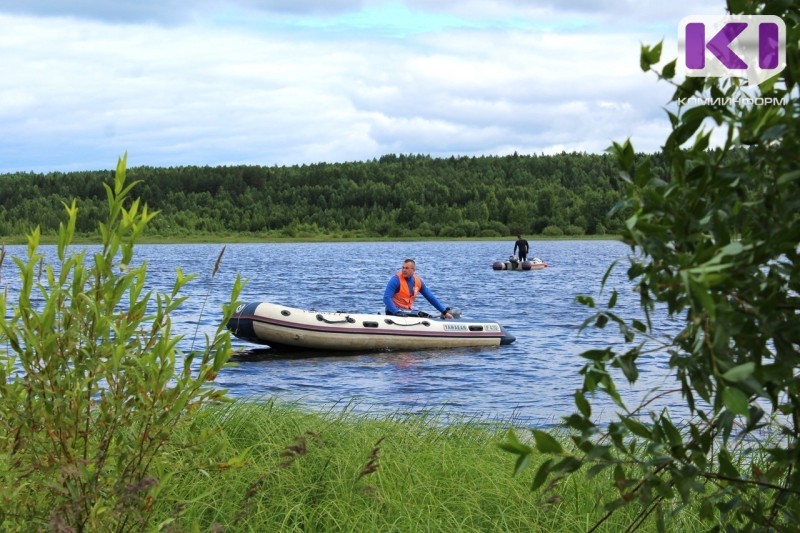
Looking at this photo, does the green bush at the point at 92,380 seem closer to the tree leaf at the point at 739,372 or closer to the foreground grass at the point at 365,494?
the foreground grass at the point at 365,494

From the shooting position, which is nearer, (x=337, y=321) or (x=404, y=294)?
(x=337, y=321)

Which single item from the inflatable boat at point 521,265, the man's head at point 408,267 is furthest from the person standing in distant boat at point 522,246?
the man's head at point 408,267

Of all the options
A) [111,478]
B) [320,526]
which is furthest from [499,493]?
[111,478]

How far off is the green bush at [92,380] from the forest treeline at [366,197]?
130 meters

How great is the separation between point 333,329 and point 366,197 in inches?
5304

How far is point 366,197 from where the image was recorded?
15362cm

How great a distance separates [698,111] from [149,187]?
479ft

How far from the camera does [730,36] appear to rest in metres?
2.08

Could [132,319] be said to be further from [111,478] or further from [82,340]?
[111,478]

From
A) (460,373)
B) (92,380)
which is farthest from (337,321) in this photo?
(92,380)

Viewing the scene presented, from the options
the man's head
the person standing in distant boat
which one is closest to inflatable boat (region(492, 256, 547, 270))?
the person standing in distant boat

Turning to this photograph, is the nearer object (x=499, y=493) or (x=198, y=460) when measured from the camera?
(x=198, y=460)

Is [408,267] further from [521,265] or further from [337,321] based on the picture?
[521,265]

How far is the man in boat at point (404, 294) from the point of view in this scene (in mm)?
19656
